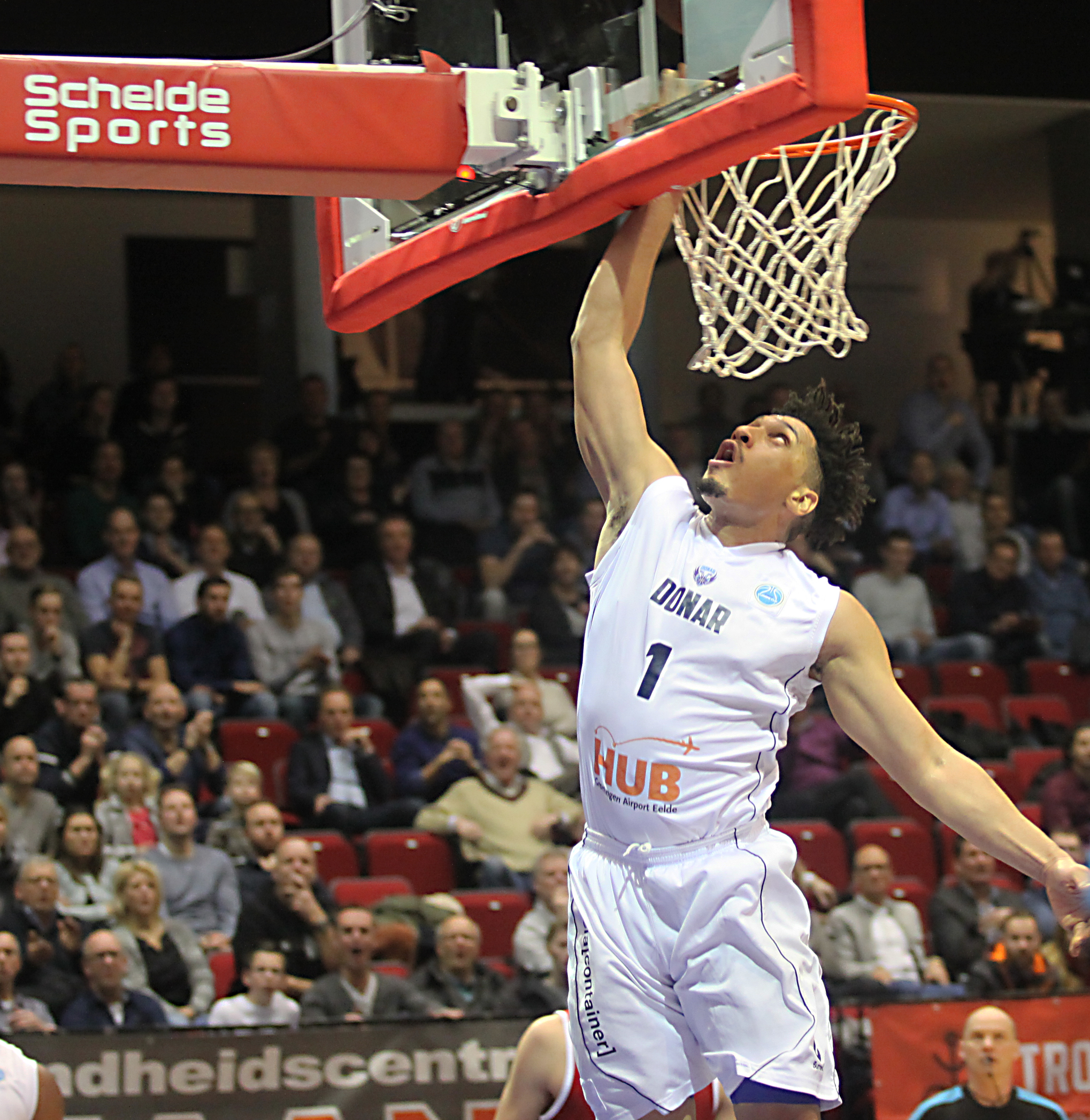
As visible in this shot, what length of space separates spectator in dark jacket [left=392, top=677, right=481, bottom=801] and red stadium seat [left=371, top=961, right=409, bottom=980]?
56.3 inches

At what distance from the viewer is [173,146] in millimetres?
3342

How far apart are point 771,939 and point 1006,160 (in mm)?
12933

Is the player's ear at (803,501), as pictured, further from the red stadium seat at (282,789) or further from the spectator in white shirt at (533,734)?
the red stadium seat at (282,789)

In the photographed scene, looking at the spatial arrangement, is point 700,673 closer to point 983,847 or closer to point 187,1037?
point 983,847

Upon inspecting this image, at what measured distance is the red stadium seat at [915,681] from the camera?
1062 centimetres

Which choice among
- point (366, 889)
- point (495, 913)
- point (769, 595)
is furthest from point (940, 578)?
point (769, 595)

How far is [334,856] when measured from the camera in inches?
332

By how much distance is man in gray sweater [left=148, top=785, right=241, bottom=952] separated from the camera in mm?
7656

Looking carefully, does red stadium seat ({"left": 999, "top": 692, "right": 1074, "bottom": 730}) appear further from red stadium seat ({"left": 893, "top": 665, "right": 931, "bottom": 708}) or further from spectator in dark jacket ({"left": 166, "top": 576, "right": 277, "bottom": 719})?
spectator in dark jacket ({"left": 166, "top": 576, "right": 277, "bottom": 719})

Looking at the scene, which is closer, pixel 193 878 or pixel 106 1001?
pixel 106 1001

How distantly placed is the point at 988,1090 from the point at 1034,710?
4.71 meters

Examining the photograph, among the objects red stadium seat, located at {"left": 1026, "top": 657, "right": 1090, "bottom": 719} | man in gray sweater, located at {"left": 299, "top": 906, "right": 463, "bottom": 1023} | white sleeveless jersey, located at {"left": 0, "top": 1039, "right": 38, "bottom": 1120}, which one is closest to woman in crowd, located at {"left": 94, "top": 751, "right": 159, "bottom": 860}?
man in gray sweater, located at {"left": 299, "top": 906, "right": 463, "bottom": 1023}

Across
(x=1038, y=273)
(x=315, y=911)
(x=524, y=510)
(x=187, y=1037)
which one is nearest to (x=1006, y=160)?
(x=1038, y=273)

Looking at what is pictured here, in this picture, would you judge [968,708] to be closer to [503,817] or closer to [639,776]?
[503,817]
